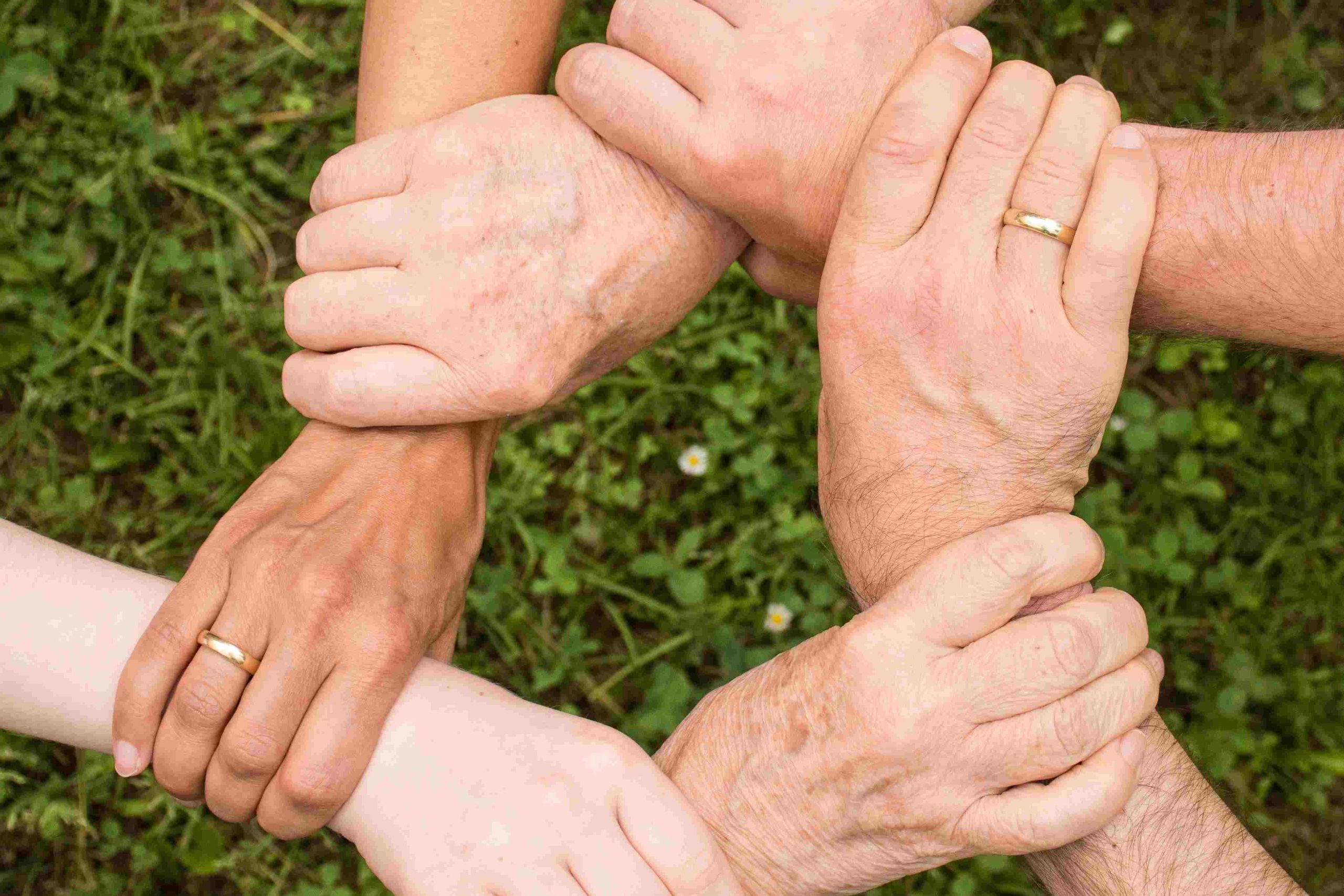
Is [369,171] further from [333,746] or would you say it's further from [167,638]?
[333,746]

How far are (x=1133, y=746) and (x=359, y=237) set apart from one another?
5.52 feet

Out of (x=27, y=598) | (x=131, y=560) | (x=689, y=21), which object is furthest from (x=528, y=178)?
(x=131, y=560)

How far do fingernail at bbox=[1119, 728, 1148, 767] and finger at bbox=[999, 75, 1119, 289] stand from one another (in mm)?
752

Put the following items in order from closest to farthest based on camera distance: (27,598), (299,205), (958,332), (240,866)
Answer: (958,332) → (27,598) → (240,866) → (299,205)

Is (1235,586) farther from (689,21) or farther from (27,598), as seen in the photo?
(27,598)

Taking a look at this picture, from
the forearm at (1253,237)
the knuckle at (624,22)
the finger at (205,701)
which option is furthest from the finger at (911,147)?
the finger at (205,701)

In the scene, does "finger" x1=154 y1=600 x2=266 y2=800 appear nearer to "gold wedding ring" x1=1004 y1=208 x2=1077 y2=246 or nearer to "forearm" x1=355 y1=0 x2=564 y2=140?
"forearm" x1=355 y1=0 x2=564 y2=140

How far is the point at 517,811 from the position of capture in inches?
71.6

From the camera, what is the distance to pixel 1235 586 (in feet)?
9.86

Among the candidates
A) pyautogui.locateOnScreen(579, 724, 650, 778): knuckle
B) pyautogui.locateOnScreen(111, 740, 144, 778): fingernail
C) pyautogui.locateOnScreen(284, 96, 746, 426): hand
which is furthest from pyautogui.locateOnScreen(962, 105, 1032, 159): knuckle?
pyautogui.locateOnScreen(111, 740, 144, 778): fingernail

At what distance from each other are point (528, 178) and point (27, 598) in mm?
1221

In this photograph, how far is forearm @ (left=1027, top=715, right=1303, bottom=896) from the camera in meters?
1.75

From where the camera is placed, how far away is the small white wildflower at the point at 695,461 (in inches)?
121

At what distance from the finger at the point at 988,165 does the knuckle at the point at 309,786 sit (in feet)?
4.71
